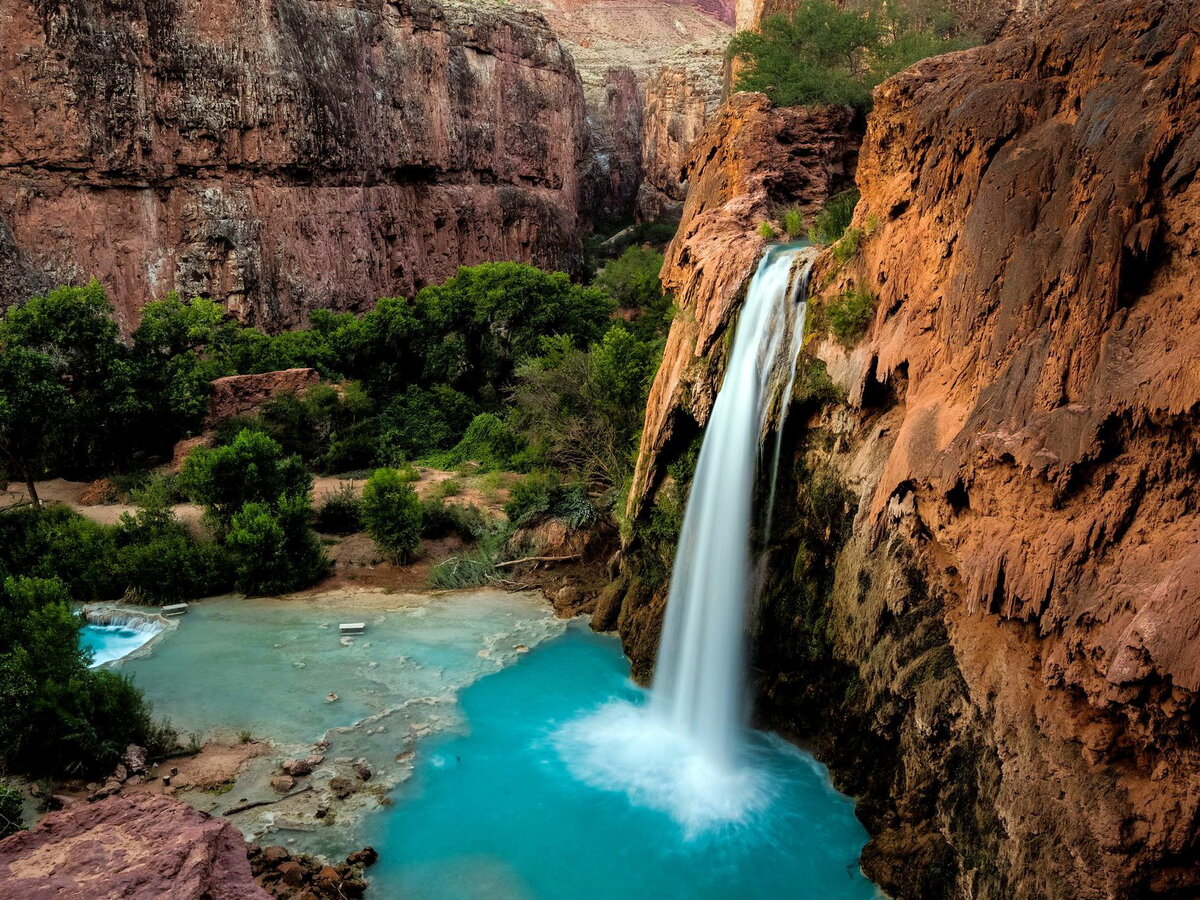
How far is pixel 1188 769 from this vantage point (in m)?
6.46

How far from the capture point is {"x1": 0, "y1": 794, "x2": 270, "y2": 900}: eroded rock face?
17.1 feet

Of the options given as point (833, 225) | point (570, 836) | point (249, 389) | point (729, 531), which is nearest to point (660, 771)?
point (570, 836)

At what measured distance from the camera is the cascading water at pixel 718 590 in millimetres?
12805

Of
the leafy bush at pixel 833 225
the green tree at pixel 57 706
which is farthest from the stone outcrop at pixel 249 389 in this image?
the leafy bush at pixel 833 225

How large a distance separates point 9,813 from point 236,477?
11120mm

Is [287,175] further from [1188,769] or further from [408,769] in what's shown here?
[1188,769]

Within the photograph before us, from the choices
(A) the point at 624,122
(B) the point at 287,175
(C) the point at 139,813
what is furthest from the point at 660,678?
(A) the point at 624,122

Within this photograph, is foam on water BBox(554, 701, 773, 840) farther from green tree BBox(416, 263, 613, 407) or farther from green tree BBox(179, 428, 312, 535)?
green tree BBox(416, 263, 613, 407)

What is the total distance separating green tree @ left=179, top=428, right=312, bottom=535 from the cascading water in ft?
34.4

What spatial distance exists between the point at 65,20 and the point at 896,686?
38511mm

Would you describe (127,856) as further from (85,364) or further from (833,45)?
(833,45)

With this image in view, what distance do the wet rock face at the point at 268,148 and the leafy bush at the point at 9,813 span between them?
28720 millimetres

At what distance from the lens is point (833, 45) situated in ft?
97.5

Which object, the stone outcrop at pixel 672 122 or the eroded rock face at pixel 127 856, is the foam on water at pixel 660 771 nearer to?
the eroded rock face at pixel 127 856
